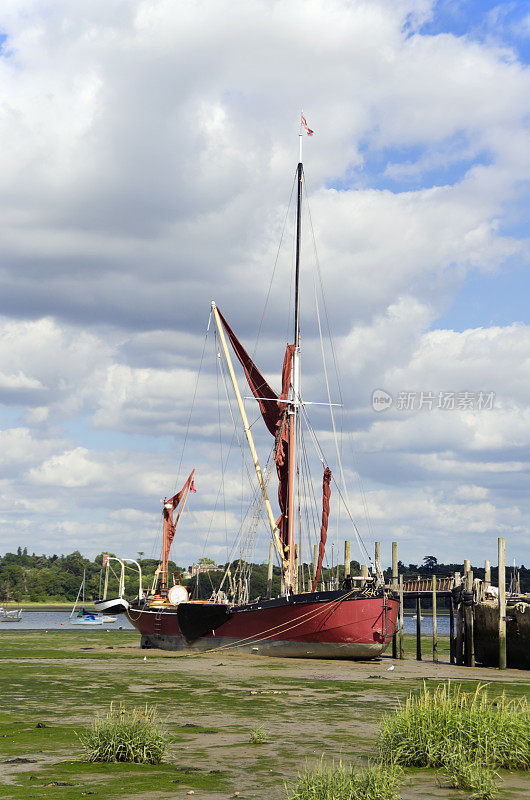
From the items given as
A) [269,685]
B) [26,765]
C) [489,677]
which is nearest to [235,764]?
[26,765]

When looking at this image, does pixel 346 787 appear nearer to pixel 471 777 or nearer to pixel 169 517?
pixel 471 777

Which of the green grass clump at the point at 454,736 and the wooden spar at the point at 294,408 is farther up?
the wooden spar at the point at 294,408

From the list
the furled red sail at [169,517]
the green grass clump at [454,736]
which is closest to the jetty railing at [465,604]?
the furled red sail at [169,517]

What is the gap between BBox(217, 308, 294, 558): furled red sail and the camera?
52.2 m

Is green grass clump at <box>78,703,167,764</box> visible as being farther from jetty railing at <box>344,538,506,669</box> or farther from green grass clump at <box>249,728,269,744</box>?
jetty railing at <box>344,538,506,669</box>

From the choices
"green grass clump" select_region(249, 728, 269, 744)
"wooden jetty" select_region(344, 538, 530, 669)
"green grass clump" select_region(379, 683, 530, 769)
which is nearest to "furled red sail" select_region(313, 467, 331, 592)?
"wooden jetty" select_region(344, 538, 530, 669)

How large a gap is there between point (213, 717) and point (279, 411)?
31.3 meters

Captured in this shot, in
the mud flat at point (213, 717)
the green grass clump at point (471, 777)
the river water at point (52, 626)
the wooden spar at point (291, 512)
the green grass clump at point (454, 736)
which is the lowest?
the river water at point (52, 626)

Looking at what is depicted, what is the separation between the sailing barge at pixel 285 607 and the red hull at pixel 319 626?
50mm

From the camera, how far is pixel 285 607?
4547 cm

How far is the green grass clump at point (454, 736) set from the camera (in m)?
15.2

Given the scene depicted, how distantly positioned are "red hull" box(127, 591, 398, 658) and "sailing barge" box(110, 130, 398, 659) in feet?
0.16

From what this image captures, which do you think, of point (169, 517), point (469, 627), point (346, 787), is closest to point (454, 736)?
point (346, 787)

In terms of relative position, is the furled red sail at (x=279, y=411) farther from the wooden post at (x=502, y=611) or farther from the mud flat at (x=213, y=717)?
the wooden post at (x=502, y=611)
